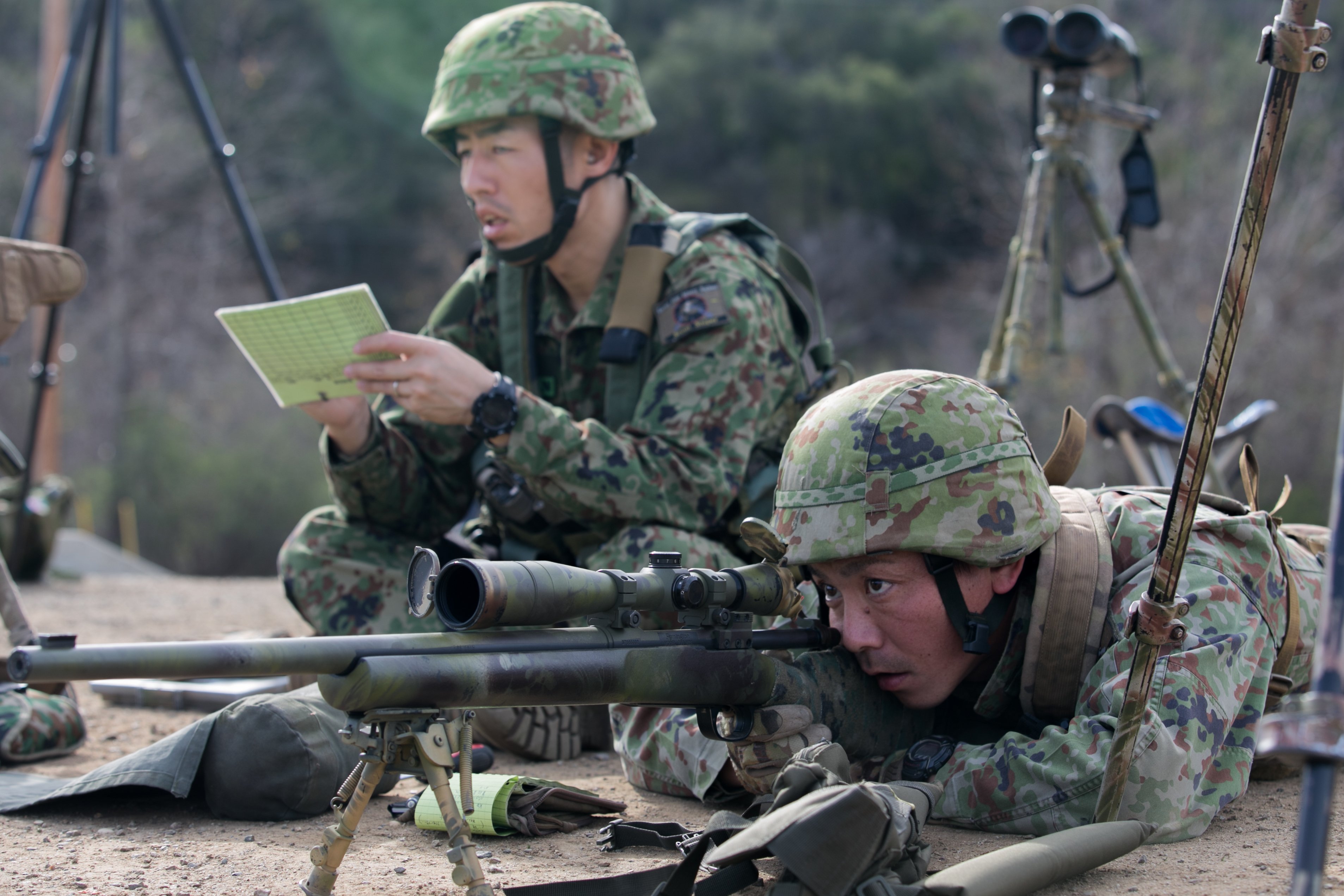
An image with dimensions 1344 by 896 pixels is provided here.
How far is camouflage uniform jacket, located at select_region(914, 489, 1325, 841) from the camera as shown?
2746mm

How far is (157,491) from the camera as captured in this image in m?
16.4

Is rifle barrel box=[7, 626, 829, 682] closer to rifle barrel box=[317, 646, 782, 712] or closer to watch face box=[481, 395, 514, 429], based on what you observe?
rifle barrel box=[317, 646, 782, 712]

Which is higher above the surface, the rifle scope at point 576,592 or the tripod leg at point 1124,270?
the tripod leg at point 1124,270

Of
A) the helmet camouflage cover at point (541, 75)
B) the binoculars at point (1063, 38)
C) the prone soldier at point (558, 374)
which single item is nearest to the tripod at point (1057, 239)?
the binoculars at point (1063, 38)

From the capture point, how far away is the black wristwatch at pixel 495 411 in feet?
12.9

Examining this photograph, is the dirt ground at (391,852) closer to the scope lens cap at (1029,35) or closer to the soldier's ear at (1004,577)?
Answer: the soldier's ear at (1004,577)

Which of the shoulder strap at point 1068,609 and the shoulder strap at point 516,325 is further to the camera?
the shoulder strap at point 516,325

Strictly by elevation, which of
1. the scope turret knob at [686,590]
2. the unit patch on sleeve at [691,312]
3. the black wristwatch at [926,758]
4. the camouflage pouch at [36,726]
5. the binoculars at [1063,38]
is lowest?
the camouflage pouch at [36,726]

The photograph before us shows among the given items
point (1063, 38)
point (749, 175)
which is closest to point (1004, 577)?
point (1063, 38)

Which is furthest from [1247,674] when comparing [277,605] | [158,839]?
[277,605]

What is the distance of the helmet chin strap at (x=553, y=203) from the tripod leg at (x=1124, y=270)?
2600 mm

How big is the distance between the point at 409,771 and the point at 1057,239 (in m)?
4.68

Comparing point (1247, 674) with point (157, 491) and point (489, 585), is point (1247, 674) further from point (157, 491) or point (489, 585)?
point (157, 491)

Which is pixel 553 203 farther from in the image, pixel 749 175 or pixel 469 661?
pixel 749 175
